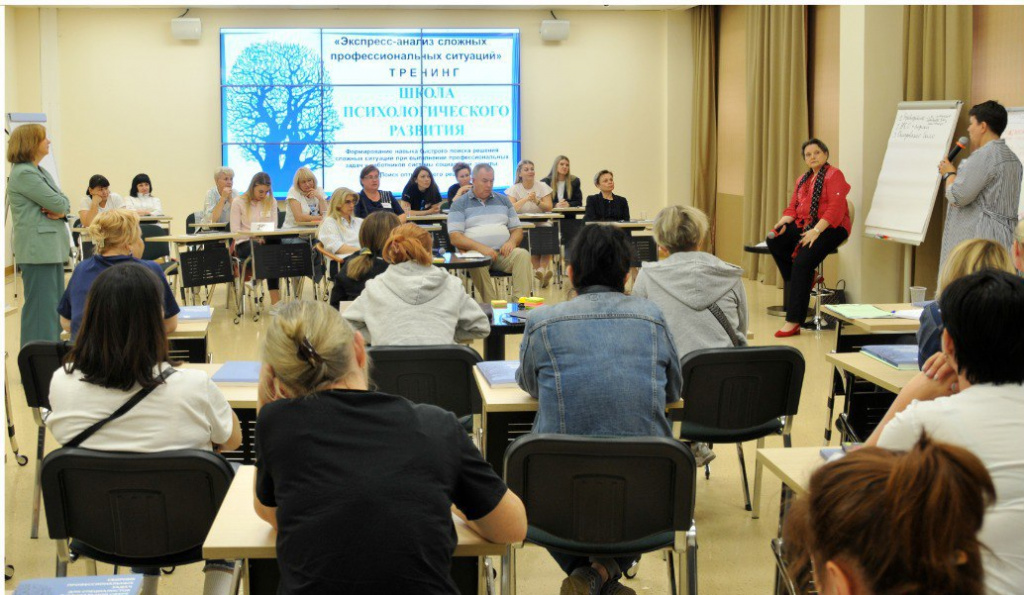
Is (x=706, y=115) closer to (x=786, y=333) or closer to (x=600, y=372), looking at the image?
(x=786, y=333)

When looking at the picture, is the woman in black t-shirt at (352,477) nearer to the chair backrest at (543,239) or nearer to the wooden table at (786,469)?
the wooden table at (786,469)

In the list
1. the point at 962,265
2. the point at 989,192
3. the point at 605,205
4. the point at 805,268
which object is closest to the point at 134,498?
the point at 962,265

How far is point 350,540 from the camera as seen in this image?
186cm

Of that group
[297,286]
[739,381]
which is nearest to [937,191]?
[739,381]

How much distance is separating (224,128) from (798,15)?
7.22 m

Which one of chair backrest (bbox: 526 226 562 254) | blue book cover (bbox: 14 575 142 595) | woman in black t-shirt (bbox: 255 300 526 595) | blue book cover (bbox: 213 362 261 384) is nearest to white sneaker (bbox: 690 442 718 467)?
blue book cover (bbox: 213 362 261 384)

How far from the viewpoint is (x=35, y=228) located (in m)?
6.19

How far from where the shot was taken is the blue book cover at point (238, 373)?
347 cm

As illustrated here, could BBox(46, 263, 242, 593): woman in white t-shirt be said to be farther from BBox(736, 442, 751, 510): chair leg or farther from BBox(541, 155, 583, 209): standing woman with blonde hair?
BBox(541, 155, 583, 209): standing woman with blonde hair

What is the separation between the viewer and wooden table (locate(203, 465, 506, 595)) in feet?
6.88

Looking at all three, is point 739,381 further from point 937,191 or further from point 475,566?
point 937,191

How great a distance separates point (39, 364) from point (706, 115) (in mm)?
10338

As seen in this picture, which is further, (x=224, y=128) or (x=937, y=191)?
(x=224, y=128)

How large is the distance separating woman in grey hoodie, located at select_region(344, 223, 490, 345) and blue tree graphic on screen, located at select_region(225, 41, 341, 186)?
29.9 feet
